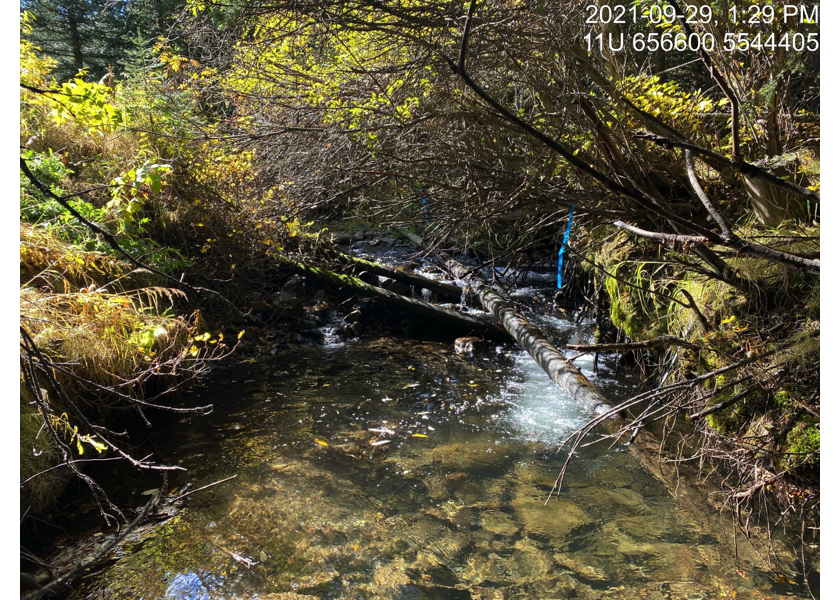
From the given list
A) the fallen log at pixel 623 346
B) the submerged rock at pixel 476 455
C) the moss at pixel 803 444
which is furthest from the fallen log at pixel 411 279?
the moss at pixel 803 444

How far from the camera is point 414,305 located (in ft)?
26.7

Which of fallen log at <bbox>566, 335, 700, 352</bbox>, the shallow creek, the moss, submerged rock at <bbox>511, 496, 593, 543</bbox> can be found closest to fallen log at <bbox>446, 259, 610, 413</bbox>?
the shallow creek

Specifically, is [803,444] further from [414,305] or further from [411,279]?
[411,279]

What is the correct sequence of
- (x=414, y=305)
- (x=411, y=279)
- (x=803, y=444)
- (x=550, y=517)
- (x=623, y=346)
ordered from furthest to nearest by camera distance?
(x=411, y=279) < (x=414, y=305) < (x=550, y=517) < (x=803, y=444) < (x=623, y=346)

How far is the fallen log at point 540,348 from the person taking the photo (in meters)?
4.67

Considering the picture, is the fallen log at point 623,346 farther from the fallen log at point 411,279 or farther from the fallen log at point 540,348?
the fallen log at point 411,279

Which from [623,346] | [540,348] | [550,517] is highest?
→ [623,346]

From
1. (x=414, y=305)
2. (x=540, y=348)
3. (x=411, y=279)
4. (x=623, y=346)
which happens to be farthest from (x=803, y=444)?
(x=411, y=279)

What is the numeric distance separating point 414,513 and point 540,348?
107 inches

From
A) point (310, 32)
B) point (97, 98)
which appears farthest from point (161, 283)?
point (97, 98)

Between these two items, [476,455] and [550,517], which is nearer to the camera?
[550,517]

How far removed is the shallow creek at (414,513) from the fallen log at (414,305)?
1980 millimetres

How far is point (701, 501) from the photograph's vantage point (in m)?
3.66

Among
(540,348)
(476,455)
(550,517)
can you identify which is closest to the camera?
(550,517)
